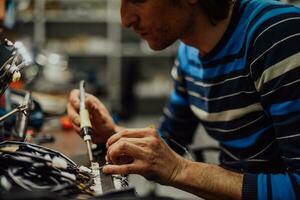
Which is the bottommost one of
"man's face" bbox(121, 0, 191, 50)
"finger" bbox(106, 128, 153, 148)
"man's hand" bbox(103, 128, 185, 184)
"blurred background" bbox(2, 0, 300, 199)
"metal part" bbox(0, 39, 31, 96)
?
"blurred background" bbox(2, 0, 300, 199)

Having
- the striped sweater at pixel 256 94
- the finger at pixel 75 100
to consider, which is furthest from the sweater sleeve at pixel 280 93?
the finger at pixel 75 100

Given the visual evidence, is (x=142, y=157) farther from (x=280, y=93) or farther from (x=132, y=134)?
(x=280, y=93)

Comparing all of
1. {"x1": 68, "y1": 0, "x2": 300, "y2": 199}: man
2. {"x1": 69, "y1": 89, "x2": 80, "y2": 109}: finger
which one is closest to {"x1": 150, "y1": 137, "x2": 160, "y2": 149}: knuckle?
{"x1": 68, "y1": 0, "x2": 300, "y2": 199}: man

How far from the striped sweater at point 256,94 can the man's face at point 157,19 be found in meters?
0.12

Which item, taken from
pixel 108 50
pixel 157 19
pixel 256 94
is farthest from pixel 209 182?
pixel 108 50

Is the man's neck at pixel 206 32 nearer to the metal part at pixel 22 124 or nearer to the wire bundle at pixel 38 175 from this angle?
the metal part at pixel 22 124

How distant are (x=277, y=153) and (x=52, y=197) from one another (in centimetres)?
69

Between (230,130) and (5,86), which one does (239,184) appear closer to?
(230,130)

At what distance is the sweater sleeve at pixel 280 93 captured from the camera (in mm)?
843

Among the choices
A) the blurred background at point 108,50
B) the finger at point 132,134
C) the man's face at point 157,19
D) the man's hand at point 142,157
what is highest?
the man's face at point 157,19

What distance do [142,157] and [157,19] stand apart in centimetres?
41

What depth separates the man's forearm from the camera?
2.75 feet

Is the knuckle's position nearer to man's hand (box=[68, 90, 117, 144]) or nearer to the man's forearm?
the man's forearm

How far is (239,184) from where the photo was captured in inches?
33.5
